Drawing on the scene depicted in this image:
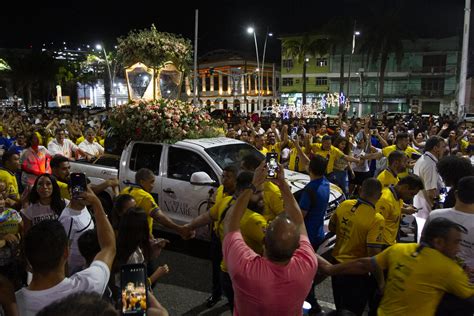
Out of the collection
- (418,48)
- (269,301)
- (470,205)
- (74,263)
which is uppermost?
(418,48)

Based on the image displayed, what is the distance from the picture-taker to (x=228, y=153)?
6.79 meters

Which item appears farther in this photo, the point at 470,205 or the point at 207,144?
the point at 207,144

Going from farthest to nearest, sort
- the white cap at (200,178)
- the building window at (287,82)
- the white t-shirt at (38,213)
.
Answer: the building window at (287,82) < the white cap at (200,178) < the white t-shirt at (38,213)

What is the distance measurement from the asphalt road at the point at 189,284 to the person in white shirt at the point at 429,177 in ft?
5.72

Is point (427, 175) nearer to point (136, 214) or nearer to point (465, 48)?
point (136, 214)

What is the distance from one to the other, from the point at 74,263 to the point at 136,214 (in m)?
0.81

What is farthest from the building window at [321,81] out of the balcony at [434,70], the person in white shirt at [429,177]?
the person in white shirt at [429,177]

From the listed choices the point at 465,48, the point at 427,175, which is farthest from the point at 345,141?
the point at 465,48

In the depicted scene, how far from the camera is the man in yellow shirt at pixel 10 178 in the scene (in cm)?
532

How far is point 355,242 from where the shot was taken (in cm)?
390

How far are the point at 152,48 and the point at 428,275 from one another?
9457mm

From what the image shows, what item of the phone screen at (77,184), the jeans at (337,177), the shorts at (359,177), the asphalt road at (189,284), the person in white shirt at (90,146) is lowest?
the asphalt road at (189,284)

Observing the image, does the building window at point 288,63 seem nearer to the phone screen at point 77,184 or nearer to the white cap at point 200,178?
the white cap at point 200,178

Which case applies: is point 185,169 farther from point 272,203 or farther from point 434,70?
point 434,70
